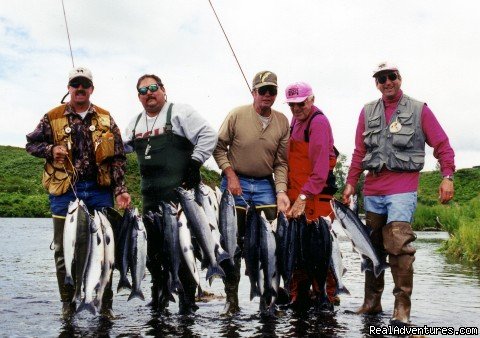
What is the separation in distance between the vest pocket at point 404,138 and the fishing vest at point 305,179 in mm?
1008

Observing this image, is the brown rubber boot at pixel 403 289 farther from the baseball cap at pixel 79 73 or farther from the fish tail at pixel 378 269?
the baseball cap at pixel 79 73

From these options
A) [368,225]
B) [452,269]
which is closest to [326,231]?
[368,225]

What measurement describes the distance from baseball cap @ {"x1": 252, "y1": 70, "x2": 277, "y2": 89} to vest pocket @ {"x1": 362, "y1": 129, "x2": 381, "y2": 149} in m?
1.18

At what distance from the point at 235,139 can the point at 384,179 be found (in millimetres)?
1777

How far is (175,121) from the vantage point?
661cm

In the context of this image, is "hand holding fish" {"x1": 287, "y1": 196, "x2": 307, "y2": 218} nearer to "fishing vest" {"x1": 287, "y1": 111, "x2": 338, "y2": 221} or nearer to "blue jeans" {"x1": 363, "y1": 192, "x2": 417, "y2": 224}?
"fishing vest" {"x1": 287, "y1": 111, "x2": 338, "y2": 221}

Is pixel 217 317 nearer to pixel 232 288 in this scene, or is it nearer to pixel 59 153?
pixel 232 288

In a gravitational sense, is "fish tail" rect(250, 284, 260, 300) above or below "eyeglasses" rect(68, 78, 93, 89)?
below

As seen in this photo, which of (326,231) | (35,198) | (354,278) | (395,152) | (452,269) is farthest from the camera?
(35,198)

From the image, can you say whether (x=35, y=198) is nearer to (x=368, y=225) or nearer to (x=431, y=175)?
(x=431, y=175)

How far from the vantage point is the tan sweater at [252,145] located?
6.85 metres

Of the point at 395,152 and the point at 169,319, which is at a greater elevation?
the point at 395,152

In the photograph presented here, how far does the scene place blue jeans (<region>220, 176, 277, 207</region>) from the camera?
6859 millimetres

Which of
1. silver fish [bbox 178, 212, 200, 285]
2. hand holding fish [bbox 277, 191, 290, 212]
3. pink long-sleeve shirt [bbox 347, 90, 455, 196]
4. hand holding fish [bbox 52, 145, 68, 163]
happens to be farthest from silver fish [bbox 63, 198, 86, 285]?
pink long-sleeve shirt [bbox 347, 90, 455, 196]
